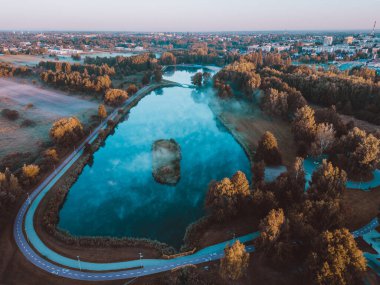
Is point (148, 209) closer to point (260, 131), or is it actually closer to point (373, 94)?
point (260, 131)

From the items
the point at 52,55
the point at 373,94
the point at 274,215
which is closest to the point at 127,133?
the point at 274,215

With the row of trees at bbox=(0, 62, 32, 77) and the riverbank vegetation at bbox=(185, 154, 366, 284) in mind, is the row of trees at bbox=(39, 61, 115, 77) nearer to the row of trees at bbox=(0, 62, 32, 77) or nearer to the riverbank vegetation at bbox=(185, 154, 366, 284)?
the row of trees at bbox=(0, 62, 32, 77)

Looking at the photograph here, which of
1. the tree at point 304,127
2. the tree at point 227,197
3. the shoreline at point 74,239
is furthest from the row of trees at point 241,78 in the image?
the shoreline at point 74,239

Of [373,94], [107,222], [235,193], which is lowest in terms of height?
[107,222]

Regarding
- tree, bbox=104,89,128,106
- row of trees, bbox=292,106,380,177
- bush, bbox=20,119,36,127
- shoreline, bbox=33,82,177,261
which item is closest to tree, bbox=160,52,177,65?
tree, bbox=104,89,128,106

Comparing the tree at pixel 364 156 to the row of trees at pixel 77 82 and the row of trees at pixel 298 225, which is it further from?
the row of trees at pixel 77 82
